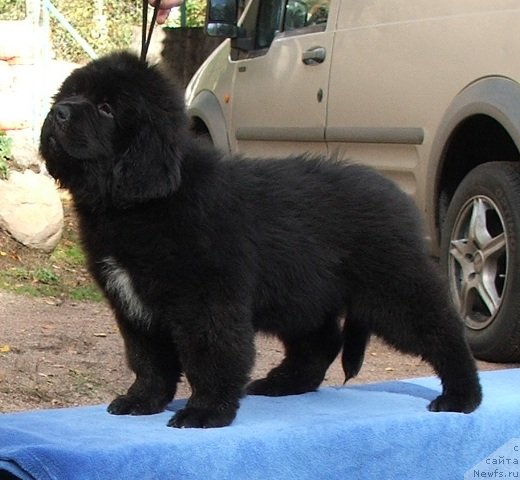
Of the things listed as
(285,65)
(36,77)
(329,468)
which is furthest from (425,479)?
(36,77)

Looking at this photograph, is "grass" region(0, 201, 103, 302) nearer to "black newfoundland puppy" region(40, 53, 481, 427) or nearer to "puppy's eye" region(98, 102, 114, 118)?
"black newfoundland puppy" region(40, 53, 481, 427)

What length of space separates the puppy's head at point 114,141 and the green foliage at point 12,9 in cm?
911

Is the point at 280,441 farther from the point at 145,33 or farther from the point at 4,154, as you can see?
the point at 4,154

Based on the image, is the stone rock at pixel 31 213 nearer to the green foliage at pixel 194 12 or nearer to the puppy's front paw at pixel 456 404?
the puppy's front paw at pixel 456 404

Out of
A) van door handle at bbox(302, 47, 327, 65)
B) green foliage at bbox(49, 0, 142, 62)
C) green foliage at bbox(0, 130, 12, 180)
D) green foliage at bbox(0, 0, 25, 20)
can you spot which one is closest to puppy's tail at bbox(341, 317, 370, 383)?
van door handle at bbox(302, 47, 327, 65)

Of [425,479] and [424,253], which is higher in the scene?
[424,253]

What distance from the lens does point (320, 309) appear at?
3891 mm

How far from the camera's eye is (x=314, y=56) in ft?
24.4

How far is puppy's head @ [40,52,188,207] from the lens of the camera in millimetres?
3441

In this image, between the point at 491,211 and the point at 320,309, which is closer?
the point at 320,309

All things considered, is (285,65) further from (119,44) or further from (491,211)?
(119,44)

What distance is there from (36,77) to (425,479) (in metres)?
7.83

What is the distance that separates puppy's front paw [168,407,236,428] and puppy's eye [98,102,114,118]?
3.35ft

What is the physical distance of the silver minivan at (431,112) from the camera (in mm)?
5898
